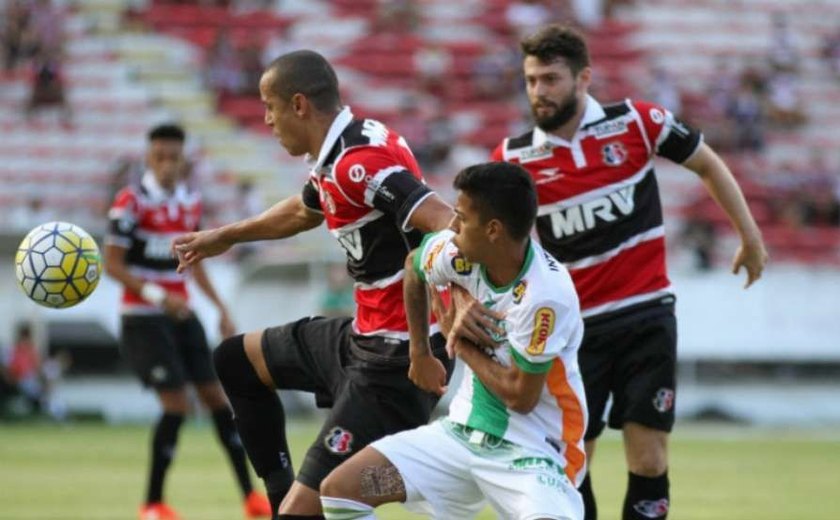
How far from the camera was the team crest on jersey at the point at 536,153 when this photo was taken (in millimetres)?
7422

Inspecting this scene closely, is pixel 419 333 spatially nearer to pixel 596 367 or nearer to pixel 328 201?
pixel 328 201

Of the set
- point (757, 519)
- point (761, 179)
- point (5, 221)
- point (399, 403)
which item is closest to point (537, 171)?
point (399, 403)

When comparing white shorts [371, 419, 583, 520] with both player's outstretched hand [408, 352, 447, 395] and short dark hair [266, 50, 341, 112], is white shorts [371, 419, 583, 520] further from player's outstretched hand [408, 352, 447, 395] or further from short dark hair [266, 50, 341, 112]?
short dark hair [266, 50, 341, 112]

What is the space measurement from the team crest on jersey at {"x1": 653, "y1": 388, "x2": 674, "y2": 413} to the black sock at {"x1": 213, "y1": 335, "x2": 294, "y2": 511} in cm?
170

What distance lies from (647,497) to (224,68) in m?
17.6

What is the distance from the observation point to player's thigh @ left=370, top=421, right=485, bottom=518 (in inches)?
225

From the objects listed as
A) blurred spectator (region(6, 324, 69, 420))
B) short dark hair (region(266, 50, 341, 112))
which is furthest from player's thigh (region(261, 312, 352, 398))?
blurred spectator (region(6, 324, 69, 420))

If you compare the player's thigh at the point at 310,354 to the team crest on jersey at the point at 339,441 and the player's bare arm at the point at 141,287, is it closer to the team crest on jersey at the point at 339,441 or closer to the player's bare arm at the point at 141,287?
the team crest on jersey at the point at 339,441

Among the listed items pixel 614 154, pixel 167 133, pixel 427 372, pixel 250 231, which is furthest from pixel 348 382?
pixel 167 133

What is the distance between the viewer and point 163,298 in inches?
406

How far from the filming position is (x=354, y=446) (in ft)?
20.5

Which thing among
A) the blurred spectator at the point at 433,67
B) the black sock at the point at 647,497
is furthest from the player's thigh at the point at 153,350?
the blurred spectator at the point at 433,67

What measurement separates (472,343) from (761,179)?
726 inches

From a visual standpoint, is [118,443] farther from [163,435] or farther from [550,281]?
[550,281]
